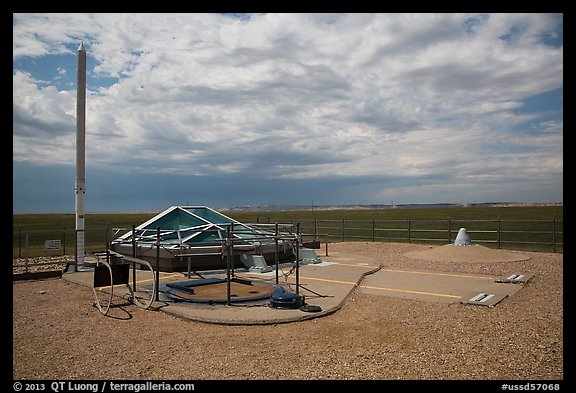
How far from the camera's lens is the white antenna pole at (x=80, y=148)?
13.5m

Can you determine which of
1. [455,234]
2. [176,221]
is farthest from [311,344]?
[455,234]

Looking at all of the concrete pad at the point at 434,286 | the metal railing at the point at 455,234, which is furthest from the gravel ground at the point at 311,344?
the metal railing at the point at 455,234

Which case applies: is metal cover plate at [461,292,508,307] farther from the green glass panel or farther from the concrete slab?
the green glass panel

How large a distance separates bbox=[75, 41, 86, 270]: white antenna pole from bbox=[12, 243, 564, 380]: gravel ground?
14.6 ft

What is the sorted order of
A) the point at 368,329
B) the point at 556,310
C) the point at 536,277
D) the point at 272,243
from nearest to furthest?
1. the point at 368,329
2. the point at 556,310
3. the point at 536,277
4. the point at 272,243

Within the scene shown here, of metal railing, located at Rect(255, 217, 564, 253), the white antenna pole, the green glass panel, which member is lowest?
metal railing, located at Rect(255, 217, 564, 253)

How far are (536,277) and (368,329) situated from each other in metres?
7.70

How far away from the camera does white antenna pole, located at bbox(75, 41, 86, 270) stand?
1354cm

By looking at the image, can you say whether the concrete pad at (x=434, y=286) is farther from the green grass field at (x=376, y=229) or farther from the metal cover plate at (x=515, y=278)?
the green grass field at (x=376, y=229)

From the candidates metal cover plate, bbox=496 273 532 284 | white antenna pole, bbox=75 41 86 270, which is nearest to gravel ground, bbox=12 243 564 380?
metal cover plate, bbox=496 273 532 284

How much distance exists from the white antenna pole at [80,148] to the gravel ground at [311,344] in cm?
446
